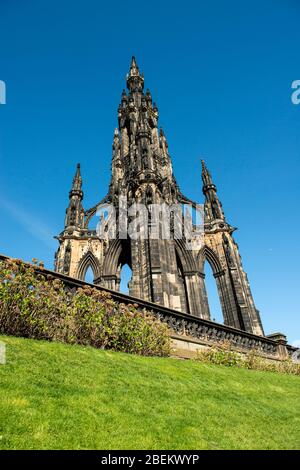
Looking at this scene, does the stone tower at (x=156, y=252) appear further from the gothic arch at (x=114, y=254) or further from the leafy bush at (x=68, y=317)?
the leafy bush at (x=68, y=317)

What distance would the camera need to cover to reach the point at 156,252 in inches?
760

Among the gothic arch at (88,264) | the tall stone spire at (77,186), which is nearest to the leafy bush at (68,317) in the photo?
the gothic arch at (88,264)

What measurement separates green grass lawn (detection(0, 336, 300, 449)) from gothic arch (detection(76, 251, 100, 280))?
1850 cm

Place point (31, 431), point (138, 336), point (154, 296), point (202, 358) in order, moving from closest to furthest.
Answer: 1. point (31, 431)
2. point (138, 336)
3. point (202, 358)
4. point (154, 296)

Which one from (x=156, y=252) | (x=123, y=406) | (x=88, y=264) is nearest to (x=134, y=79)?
(x=88, y=264)

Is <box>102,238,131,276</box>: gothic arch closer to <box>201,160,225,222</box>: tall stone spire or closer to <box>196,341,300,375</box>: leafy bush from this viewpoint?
<box>201,160,225,222</box>: tall stone spire

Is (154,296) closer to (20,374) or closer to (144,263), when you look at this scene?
(144,263)

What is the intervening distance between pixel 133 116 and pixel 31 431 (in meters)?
36.2

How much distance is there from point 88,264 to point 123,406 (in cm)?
2208

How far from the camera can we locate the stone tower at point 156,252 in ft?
64.4

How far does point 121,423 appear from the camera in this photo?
3.72m

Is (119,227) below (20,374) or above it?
above

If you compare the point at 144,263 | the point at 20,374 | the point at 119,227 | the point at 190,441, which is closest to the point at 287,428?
the point at 190,441

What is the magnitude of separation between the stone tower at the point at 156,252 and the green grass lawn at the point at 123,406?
10927 millimetres
